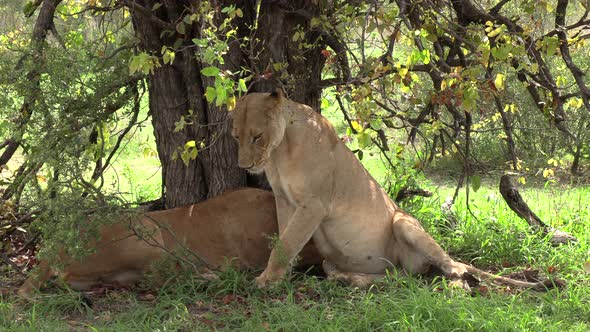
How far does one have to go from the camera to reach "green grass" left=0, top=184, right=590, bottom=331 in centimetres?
421

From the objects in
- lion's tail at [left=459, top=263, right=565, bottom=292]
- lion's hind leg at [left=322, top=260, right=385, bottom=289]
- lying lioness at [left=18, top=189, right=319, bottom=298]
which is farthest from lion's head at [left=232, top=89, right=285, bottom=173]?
lion's tail at [left=459, top=263, right=565, bottom=292]

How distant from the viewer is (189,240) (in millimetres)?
5297

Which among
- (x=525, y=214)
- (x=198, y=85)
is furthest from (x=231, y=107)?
(x=525, y=214)

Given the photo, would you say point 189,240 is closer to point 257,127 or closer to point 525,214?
point 257,127

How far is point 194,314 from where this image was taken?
455cm

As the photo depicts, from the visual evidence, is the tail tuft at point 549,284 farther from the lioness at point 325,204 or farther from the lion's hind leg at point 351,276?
the lion's hind leg at point 351,276

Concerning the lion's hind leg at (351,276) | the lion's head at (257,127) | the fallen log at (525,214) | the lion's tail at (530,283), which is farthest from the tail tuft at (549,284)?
the lion's head at (257,127)

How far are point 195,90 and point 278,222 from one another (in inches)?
44.2

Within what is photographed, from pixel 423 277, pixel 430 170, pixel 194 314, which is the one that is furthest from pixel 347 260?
pixel 430 170

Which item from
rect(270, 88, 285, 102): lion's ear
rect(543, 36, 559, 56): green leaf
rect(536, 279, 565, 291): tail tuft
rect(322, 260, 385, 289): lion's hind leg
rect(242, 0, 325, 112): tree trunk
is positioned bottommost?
rect(536, 279, 565, 291): tail tuft

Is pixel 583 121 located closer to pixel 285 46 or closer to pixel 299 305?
pixel 285 46

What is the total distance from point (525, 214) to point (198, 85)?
253cm

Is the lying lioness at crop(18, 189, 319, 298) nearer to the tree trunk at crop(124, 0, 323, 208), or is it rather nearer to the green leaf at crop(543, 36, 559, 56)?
Answer: the tree trunk at crop(124, 0, 323, 208)

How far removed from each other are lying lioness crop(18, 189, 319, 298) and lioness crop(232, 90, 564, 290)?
0.27 m
